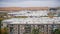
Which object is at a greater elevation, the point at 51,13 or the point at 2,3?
the point at 2,3

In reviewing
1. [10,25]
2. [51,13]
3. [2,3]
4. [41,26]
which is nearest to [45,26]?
[41,26]

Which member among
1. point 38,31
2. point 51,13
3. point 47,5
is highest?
point 47,5

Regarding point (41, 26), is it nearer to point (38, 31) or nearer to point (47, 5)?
point (38, 31)

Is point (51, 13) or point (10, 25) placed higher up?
point (51, 13)

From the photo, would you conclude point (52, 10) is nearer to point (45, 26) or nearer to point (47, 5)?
point (47, 5)

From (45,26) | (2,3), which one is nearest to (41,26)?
(45,26)

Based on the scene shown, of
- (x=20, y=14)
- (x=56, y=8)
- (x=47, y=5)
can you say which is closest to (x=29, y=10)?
(x=20, y=14)

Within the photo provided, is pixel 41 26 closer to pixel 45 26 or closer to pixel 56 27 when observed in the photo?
pixel 45 26
